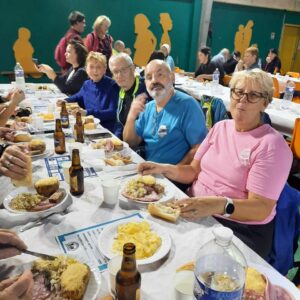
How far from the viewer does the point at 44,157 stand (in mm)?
1858

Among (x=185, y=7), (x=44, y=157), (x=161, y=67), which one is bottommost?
(x=44, y=157)

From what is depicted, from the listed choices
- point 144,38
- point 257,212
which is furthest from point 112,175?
point 144,38

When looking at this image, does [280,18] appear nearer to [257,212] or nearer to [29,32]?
[29,32]

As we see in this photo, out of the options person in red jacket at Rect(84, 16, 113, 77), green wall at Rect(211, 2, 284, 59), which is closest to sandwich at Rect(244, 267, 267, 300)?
person in red jacket at Rect(84, 16, 113, 77)

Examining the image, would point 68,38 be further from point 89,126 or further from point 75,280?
point 75,280

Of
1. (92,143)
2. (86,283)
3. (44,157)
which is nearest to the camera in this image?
(86,283)

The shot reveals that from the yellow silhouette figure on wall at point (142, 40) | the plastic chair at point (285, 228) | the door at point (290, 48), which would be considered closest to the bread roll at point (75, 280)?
the plastic chair at point (285, 228)

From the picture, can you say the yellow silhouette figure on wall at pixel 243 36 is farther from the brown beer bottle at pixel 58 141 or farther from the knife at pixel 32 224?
the knife at pixel 32 224

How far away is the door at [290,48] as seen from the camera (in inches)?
428

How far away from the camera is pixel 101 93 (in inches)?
126

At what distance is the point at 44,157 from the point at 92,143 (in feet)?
1.16

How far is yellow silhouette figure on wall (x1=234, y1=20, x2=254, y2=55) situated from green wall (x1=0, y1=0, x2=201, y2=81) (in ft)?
5.80

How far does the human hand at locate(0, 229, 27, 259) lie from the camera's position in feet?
3.12

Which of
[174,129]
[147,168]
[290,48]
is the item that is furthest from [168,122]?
[290,48]
